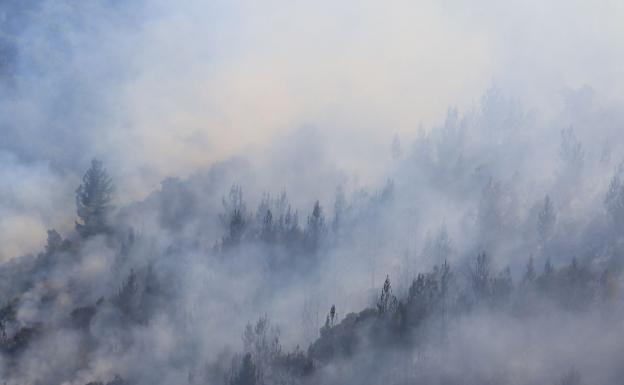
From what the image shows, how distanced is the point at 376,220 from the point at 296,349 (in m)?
50.1

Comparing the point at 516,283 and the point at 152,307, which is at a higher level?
the point at 516,283

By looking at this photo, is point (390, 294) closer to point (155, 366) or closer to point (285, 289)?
point (285, 289)

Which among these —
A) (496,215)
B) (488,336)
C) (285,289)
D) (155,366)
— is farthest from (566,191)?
(155,366)

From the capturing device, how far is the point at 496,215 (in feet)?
562

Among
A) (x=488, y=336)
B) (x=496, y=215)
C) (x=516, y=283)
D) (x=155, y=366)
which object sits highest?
(x=496, y=215)

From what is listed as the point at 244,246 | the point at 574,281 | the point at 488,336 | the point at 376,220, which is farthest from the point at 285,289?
the point at 574,281

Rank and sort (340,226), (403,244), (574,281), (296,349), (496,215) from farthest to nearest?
(340,226)
(403,244)
(496,215)
(296,349)
(574,281)

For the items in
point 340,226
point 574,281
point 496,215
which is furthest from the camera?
point 340,226

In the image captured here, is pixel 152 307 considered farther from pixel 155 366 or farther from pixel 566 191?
pixel 566 191

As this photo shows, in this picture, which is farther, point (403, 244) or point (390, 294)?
point (403, 244)

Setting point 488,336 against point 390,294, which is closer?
point 488,336

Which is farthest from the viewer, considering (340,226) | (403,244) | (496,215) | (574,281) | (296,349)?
(340,226)

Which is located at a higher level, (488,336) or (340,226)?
(340,226)

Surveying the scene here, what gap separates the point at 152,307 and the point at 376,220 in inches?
2553
